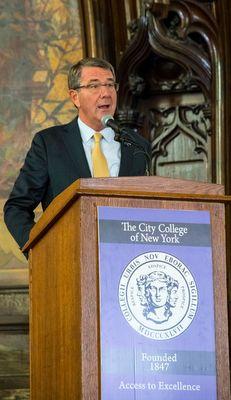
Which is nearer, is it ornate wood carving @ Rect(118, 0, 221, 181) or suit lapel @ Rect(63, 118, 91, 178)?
suit lapel @ Rect(63, 118, 91, 178)

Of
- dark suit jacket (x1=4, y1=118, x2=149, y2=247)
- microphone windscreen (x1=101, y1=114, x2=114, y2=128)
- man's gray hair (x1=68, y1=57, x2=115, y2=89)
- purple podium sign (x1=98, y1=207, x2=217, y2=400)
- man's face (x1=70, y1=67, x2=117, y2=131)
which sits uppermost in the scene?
man's gray hair (x1=68, y1=57, x2=115, y2=89)

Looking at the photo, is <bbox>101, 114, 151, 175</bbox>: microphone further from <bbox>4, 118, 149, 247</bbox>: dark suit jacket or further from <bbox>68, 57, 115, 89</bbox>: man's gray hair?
<bbox>68, 57, 115, 89</bbox>: man's gray hair

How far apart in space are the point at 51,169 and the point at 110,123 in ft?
1.10

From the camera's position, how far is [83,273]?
8.55 ft

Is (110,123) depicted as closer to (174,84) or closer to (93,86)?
(93,86)

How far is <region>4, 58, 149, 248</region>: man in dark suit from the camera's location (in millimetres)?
3469

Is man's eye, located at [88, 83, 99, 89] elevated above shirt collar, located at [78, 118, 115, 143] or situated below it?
above

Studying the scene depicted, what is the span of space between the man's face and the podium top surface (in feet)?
2.32

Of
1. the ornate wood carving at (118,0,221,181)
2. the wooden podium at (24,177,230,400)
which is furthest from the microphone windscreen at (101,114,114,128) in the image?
the ornate wood carving at (118,0,221,181)

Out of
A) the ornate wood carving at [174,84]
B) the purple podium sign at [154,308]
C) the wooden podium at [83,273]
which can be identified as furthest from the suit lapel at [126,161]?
the ornate wood carving at [174,84]

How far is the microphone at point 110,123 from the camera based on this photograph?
3225mm

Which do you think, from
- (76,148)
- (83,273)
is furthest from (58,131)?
(83,273)

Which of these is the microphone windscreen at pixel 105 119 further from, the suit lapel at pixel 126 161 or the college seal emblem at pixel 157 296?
the college seal emblem at pixel 157 296

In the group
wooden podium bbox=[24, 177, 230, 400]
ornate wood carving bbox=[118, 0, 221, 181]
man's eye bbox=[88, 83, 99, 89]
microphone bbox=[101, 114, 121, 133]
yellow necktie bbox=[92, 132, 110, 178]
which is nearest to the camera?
wooden podium bbox=[24, 177, 230, 400]
